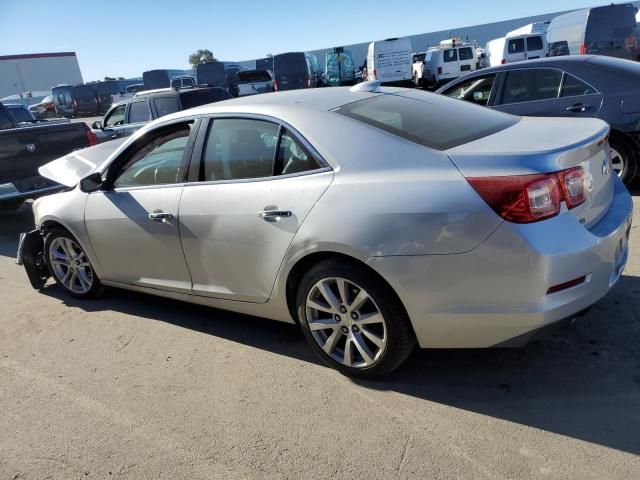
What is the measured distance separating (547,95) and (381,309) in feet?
15.1

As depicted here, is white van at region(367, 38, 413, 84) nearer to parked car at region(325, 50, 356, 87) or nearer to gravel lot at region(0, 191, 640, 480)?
parked car at region(325, 50, 356, 87)

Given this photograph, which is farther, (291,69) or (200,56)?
(200,56)

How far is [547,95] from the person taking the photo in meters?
6.22

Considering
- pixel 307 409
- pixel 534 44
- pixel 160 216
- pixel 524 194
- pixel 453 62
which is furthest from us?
pixel 453 62

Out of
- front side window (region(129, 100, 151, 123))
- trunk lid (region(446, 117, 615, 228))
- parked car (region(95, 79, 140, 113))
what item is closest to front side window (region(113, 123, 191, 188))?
trunk lid (region(446, 117, 615, 228))

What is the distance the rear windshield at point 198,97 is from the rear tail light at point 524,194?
777 centimetres

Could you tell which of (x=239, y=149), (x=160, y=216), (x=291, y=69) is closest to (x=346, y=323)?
(x=239, y=149)

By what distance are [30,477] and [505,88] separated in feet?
20.1

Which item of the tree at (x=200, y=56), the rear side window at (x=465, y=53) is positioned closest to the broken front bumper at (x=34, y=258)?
the rear side window at (x=465, y=53)

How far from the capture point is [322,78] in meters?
28.5

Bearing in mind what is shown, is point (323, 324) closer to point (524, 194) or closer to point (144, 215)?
point (524, 194)

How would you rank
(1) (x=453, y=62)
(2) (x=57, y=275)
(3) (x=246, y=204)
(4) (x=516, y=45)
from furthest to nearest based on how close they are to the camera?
(1) (x=453, y=62) < (4) (x=516, y=45) < (2) (x=57, y=275) < (3) (x=246, y=204)

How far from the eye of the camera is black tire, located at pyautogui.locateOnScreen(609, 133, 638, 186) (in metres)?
5.74

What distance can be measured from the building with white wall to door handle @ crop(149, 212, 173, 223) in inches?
2605
